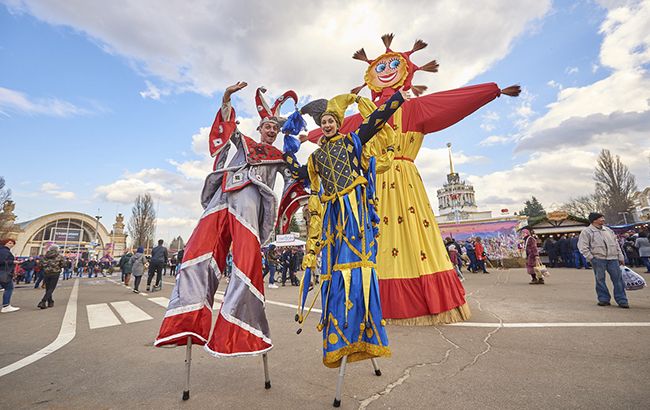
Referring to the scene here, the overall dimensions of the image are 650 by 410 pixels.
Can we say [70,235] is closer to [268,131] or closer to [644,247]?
[268,131]

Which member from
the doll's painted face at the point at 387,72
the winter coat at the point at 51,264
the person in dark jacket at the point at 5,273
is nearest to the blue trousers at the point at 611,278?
the doll's painted face at the point at 387,72

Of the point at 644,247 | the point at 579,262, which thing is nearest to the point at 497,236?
the point at 579,262

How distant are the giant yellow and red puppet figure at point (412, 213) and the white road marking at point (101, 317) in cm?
470

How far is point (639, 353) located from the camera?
104 inches

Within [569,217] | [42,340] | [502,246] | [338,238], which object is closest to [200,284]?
[338,238]

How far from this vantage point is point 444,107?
14.8ft

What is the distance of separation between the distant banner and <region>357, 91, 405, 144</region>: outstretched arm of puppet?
2183 cm

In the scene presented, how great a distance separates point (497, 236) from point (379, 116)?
79.1 feet

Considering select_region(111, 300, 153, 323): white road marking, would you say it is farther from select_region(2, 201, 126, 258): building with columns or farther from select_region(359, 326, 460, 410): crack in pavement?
select_region(2, 201, 126, 258): building with columns

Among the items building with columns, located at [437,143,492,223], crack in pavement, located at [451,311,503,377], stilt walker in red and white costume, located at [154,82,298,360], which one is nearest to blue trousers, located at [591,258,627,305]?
crack in pavement, located at [451,311,503,377]

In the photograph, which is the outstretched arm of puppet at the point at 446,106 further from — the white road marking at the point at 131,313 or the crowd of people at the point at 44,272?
the crowd of people at the point at 44,272

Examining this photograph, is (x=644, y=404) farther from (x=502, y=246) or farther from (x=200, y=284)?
(x=502, y=246)

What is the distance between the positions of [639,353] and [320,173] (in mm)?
3289

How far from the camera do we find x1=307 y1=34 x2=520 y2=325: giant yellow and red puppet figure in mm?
4043
